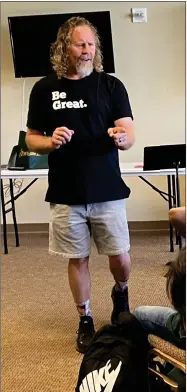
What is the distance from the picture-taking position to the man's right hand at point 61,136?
204cm

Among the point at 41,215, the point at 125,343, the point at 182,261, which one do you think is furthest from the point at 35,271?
the point at 182,261

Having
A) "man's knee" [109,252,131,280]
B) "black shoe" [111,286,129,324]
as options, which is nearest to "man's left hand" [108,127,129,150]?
"man's knee" [109,252,131,280]

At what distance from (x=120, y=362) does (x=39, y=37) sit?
125 inches

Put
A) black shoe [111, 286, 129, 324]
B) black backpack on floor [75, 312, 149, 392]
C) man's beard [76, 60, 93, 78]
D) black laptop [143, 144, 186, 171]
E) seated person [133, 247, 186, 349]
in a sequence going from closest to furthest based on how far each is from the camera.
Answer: seated person [133, 247, 186, 349] → black backpack on floor [75, 312, 149, 392] → man's beard [76, 60, 93, 78] → black shoe [111, 286, 129, 324] → black laptop [143, 144, 186, 171]

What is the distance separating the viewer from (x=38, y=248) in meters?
4.16

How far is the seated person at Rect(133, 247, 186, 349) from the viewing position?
128 cm

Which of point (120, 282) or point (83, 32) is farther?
point (120, 282)

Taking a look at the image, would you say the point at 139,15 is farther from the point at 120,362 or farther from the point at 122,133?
the point at 120,362

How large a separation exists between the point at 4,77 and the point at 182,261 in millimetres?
3543

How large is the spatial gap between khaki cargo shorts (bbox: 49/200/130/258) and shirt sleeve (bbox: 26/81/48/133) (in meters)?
0.33

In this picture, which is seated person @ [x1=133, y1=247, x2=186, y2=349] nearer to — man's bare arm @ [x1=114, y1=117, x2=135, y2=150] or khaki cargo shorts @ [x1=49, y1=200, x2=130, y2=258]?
khaki cargo shorts @ [x1=49, y1=200, x2=130, y2=258]

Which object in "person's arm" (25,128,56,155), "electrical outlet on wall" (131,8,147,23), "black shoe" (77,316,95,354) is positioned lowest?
"black shoe" (77,316,95,354)

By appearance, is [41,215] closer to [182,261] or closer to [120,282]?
[120,282]

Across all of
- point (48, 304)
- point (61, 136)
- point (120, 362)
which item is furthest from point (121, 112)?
point (48, 304)
